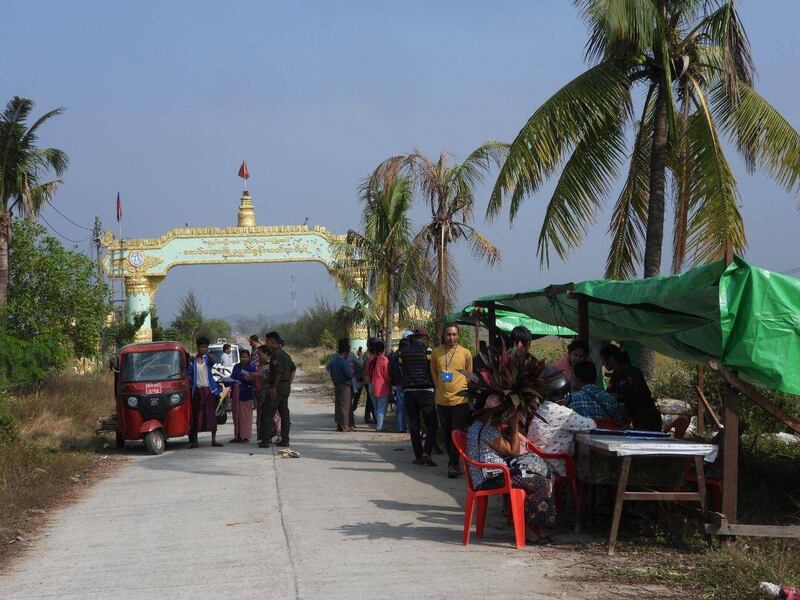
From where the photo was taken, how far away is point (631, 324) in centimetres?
1195

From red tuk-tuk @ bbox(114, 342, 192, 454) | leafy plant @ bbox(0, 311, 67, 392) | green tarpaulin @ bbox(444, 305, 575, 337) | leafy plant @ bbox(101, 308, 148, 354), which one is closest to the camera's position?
red tuk-tuk @ bbox(114, 342, 192, 454)

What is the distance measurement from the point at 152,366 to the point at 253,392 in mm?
1801

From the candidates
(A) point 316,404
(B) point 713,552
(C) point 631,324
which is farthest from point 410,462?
(A) point 316,404

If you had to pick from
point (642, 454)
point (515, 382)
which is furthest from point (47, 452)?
point (642, 454)

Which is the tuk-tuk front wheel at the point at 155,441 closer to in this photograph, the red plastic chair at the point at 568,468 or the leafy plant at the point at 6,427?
the leafy plant at the point at 6,427

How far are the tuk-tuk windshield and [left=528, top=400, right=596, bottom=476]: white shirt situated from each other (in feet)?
30.2

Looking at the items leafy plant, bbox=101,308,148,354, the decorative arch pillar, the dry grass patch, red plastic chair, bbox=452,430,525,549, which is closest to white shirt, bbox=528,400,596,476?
red plastic chair, bbox=452,430,525,549

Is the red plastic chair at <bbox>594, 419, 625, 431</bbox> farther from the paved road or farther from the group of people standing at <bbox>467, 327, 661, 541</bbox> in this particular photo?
the paved road

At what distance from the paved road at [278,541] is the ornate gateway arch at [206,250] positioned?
2621cm

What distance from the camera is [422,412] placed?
13375mm

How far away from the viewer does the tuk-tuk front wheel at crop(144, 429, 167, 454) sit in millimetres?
15805

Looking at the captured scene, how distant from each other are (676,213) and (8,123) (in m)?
16.0

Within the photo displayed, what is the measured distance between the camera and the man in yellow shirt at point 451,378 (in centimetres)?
1182

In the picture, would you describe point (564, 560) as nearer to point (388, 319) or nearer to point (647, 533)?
point (647, 533)
